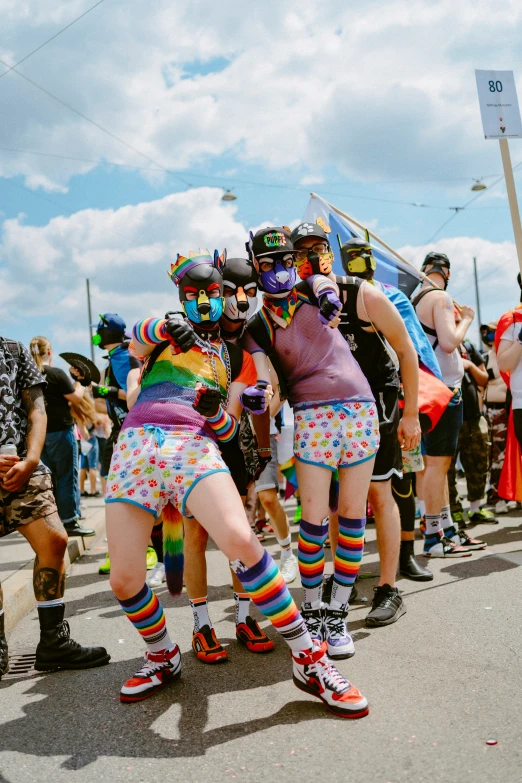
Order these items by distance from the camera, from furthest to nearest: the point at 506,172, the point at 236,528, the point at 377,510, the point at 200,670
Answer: the point at 506,172, the point at 377,510, the point at 200,670, the point at 236,528

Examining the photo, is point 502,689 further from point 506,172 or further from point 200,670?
point 506,172

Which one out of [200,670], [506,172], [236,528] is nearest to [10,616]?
[200,670]

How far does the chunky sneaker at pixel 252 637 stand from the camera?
3.94 m

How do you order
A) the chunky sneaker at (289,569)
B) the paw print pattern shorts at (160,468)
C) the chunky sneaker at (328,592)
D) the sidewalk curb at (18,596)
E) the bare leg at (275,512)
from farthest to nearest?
the bare leg at (275,512), the chunky sneaker at (289,569), the sidewalk curb at (18,596), the chunky sneaker at (328,592), the paw print pattern shorts at (160,468)

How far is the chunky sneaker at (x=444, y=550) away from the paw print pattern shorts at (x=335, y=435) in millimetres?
2486

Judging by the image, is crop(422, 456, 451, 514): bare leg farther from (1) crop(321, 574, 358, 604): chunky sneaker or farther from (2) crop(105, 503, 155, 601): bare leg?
(2) crop(105, 503, 155, 601): bare leg

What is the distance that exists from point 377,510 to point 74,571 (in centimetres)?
363

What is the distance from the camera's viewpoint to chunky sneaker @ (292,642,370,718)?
2926 millimetres

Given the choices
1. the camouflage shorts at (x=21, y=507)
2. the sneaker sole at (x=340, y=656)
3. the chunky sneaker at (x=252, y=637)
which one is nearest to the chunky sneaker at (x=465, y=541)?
the chunky sneaker at (x=252, y=637)

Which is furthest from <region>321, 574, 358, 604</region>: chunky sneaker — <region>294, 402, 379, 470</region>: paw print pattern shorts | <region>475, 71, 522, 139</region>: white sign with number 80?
<region>475, 71, 522, 139</region>: white sign with number 80

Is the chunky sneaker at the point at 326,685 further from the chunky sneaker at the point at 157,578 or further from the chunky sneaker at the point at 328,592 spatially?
the chunky sneaker at the point at 157,578

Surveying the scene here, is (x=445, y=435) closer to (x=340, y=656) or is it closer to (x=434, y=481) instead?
(x=434, y=481)

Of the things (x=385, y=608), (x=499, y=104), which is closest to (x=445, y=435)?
(x=385, y=608)

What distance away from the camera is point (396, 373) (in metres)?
4.42
